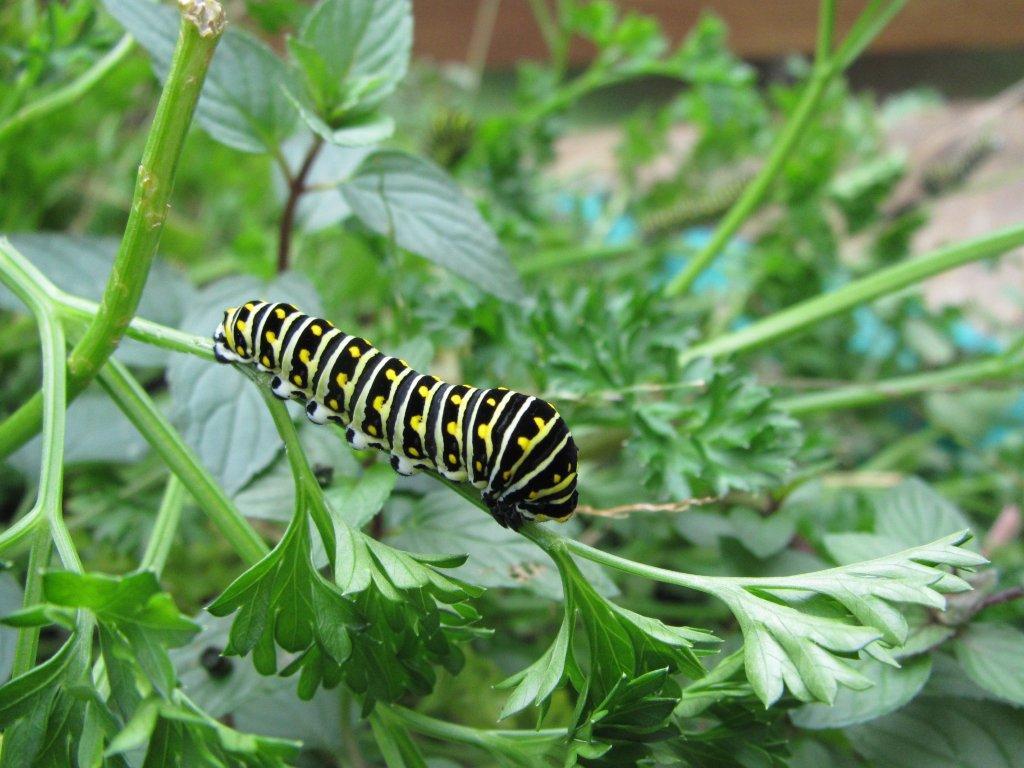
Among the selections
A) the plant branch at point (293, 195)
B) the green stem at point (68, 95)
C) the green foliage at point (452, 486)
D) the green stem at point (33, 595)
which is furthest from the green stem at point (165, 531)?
the green stem at point (68, 95)

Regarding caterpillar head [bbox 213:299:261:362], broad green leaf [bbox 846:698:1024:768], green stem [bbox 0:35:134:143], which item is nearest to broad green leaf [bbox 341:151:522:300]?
caterpillar head [bbox 213:299:261:362]

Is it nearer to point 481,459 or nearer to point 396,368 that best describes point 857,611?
point 481,459

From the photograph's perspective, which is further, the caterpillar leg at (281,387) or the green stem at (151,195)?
the caterpillar leg at (281,387)

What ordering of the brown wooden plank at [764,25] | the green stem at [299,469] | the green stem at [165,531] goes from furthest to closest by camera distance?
the brown wooden plank at [764,25], the green stem at [165,531], the green stem at [299,469]

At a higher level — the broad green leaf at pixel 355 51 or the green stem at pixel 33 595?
the broad green leaf at pixel 355 51

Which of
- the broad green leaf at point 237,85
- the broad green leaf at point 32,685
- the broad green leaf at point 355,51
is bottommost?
the broad green leaf at point 32,685

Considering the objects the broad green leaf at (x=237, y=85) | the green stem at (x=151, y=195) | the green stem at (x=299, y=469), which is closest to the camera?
the green stem at (x=151, y=195)

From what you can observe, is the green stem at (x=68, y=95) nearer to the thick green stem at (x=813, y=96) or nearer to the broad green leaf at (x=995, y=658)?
the thick green stem at (x=813, y=96)

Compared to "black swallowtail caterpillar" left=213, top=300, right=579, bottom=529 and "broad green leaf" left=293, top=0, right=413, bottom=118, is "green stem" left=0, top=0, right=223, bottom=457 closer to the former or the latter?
"black swallowtail caterpillar" left=213, top=300, right=579, bottom=529
